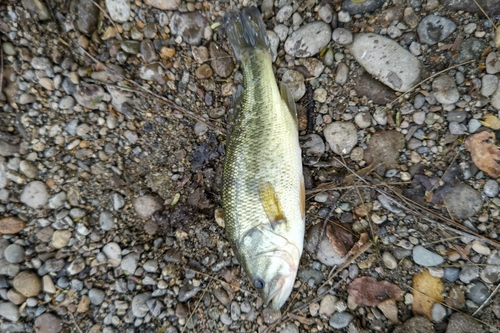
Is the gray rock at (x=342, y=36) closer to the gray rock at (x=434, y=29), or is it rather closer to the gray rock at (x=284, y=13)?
the gray rock at (x=284, y=13)

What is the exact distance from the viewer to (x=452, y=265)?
2.54m

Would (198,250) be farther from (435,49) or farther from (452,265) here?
(435,49)

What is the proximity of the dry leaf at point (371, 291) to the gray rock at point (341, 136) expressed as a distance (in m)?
1.41

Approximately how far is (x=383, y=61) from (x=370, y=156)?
992 mm

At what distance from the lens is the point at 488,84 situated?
→ 2438mm

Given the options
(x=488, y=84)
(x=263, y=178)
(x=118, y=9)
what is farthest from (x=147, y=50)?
(x=488, y=84)

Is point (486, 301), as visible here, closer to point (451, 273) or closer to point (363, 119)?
point (451, 273)

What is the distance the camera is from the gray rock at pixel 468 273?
8.10 feet

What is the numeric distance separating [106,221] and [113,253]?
1.26ft

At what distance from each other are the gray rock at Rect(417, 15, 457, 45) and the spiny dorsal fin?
1402 millimetres

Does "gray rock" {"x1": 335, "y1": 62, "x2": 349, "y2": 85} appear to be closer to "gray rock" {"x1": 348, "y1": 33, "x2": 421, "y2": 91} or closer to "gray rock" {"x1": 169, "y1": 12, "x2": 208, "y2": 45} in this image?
"gray rock" {"x1": 348, "y1": 33, "x2": 421, "y2": 91}

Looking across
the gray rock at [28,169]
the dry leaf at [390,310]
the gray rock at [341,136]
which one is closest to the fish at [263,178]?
the gray rock at [341,136]

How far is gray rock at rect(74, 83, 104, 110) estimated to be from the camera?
298 cm

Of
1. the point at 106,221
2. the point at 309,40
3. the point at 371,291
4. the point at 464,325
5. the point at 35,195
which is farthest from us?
the point at 106,221
